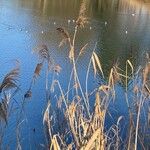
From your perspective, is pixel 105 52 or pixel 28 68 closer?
pixel 28 68

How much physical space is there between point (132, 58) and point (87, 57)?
192 cm

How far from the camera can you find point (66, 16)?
2564 cm

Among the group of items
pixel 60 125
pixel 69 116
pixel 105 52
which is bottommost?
pixel 105 52

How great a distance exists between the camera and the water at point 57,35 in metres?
11.2

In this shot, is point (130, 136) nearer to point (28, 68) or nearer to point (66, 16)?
point (28, 68)

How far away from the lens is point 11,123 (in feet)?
29.1

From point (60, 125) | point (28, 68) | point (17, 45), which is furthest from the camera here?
point (17, 45)

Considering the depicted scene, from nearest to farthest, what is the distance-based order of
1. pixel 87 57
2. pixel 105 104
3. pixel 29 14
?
pixel 105 104 < pixel 87 57 < pixel 29 14

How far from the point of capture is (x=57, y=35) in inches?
769

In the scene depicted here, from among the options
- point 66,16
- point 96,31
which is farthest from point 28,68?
point 66,16

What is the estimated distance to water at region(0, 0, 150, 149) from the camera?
11.2m

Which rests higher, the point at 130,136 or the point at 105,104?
the point at 105,104

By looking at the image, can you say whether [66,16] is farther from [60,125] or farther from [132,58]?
[60,125]

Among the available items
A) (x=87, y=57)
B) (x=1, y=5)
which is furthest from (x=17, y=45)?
(x=1, y=5)
